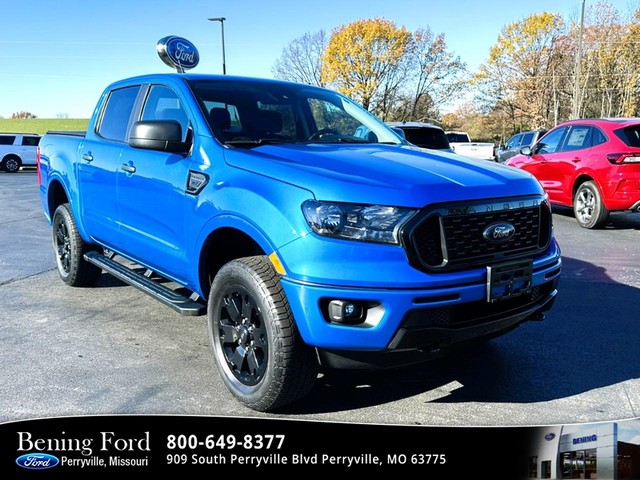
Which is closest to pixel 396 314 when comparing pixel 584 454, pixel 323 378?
pixel 584 454

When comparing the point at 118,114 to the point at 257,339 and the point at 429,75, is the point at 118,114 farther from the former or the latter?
the point at 429,75

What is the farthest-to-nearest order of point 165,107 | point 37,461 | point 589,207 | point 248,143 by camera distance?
point 589,207, point 165,107, point 248,143, point 37,461

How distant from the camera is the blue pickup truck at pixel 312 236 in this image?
2664 millimetres

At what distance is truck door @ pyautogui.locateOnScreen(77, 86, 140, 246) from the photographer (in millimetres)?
4516

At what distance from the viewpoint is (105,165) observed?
181 inches

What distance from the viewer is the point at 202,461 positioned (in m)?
2.67

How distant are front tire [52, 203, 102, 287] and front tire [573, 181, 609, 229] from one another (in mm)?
7192

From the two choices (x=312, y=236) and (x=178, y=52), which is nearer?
(x=312, y=236)

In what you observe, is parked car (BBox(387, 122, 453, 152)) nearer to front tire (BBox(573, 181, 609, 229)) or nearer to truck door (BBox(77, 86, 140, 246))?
front tire (BBox(573, 181, 609, 229))

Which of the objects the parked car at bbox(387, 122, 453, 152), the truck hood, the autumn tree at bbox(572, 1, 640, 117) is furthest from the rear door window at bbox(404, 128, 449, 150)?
the autumn tree at bbox(572, 1, 640, 117)

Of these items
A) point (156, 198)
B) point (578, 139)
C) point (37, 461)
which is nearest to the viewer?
point (37, 461)

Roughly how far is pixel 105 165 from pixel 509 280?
3.21 meters

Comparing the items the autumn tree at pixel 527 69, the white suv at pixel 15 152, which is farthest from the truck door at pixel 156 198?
the autumn tree at pixel 527 69

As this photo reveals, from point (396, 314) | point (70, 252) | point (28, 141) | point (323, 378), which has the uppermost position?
point (28, 141)
